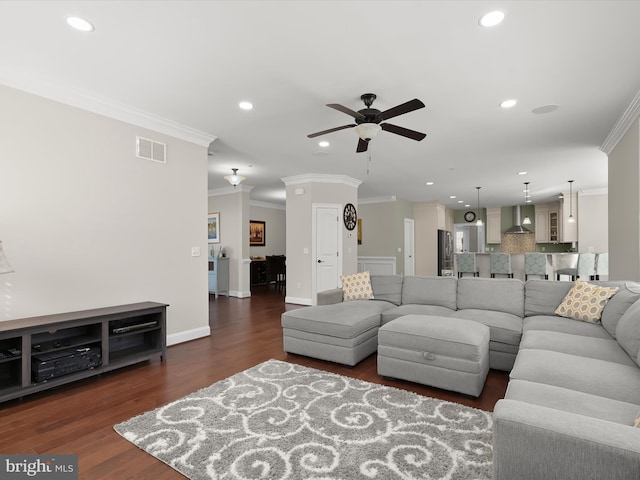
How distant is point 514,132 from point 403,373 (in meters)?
3.42

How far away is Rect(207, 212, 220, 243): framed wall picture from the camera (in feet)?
27.1

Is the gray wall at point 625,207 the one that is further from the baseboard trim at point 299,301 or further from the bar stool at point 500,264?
the baseboard trim at point 299,301

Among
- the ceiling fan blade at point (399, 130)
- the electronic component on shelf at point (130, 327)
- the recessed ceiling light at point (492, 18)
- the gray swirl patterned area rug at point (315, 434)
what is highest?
the recessed ceiling light at point (492, 18)

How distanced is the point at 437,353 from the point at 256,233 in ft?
26.6

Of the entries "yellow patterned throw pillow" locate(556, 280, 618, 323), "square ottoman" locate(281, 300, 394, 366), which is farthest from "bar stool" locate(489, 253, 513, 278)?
"square ottoman" locate(281, 300, 394, 366)

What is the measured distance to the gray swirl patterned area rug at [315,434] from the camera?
5.67 feet

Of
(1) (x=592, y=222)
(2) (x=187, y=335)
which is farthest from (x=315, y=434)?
(1) (x=592, y=222)

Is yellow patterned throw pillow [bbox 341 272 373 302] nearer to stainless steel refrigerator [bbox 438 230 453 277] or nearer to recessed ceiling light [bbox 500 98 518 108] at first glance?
recessed ceiling light [bbox 500 98 518 108]

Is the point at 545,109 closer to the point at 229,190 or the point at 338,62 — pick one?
the point at 338,62

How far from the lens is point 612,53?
251cm

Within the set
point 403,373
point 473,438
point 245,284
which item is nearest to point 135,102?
point 403,373

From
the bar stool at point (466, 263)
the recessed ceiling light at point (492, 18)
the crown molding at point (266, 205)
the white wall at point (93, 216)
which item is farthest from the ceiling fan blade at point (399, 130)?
the crown molding at point (266, 205)

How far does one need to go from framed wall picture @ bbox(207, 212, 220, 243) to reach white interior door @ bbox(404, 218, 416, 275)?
214 inches

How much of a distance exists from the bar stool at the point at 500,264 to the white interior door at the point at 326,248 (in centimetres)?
A: 363
